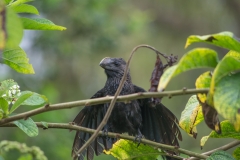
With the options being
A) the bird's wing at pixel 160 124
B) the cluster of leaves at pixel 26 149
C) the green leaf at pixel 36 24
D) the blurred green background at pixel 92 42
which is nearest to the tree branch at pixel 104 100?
the cluster of leaves at pixel 26 149

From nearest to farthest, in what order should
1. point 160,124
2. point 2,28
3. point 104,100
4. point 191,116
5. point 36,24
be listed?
point 2,28 → point 104,100 → point 36,24 → point 191,116 → point 160,124

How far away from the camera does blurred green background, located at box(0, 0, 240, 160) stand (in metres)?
8.06

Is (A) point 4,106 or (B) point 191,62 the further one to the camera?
(A) point 4,106

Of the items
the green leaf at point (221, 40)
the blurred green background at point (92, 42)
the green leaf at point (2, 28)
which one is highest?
Result: the green leaf at point (221, 40)

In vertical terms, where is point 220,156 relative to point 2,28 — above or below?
below

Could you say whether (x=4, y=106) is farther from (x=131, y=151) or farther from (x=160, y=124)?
(x=160, y=124)

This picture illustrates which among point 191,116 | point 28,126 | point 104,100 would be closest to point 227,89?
point 104,100

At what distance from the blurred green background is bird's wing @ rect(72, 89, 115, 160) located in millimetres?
4123

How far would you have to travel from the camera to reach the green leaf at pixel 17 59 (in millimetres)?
1928

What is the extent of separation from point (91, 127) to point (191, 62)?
1809 millimetres

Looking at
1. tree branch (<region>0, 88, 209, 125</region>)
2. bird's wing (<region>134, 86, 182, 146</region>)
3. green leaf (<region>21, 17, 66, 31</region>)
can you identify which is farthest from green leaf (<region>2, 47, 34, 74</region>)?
bird's wing (<region>134, 86, 182, 146</region>)

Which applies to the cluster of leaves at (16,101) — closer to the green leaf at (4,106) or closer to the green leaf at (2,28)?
the green leaf at (4,106)

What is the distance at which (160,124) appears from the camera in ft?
9.66

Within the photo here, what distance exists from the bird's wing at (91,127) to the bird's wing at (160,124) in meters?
0.27
